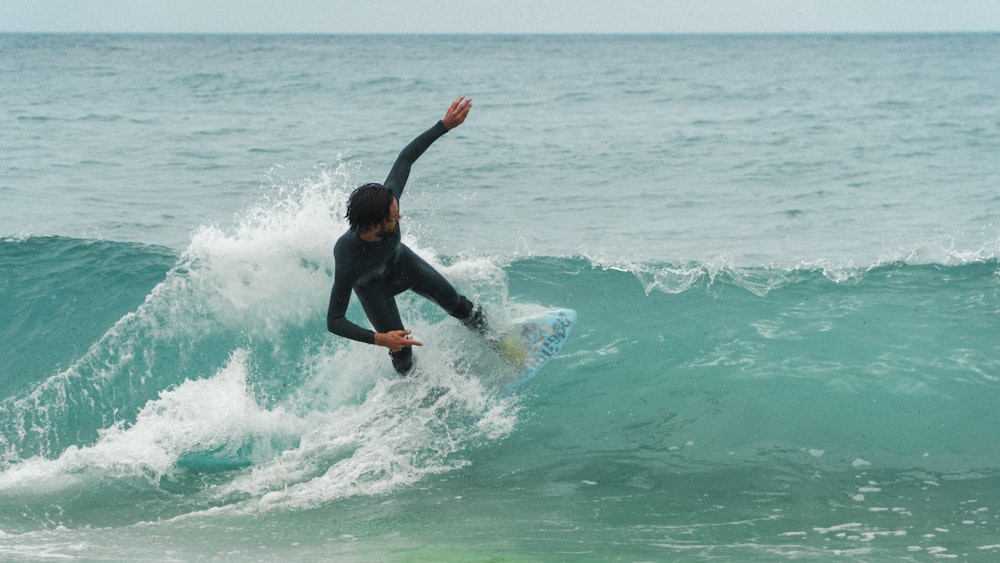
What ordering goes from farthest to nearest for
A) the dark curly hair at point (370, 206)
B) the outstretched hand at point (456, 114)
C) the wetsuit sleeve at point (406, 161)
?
the outstretched hand at point (456, 114), the wetsuit sleeve at point (406, 161), the dark curly hair at point (370, 206)

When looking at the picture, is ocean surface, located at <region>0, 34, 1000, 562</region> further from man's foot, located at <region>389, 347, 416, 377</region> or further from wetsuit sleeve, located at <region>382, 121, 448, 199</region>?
wetsuit sleeve, located at <region>382, 121, 448, 199</region>

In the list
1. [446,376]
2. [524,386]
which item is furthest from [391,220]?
[524,386]

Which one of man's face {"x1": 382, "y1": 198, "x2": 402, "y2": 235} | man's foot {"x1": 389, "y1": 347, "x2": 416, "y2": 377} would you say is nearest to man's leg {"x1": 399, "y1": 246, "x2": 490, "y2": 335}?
man's foot {"x1": 389, "y1": 347, "x2": 416, "y2": 377}

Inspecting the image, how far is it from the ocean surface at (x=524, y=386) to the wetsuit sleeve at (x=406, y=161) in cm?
163

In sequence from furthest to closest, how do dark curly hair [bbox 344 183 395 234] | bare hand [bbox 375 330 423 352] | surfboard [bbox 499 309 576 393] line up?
surfboard [bbox 499 309 576 393]
bare hand [bbox 375 330 423 352]
dark curly hair [bbox 344 183 395 234]

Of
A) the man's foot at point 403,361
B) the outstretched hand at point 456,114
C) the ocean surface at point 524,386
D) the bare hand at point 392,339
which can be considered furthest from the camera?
the man's foot at point 403,361

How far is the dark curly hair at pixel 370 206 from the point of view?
4.97 m

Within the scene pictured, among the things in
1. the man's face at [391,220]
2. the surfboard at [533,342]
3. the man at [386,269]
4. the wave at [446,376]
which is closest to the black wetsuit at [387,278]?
the man at [386,269]

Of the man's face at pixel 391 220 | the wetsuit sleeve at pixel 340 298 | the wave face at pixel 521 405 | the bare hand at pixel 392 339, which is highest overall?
the man's face at pixel 391 220

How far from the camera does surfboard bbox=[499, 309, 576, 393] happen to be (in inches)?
273

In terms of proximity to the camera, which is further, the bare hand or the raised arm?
the raised arm

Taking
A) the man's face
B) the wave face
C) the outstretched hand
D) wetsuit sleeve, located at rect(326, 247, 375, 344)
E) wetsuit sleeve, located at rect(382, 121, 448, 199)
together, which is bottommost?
the wave face

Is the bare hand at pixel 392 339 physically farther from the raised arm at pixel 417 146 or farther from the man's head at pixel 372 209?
the raised arm at pixel 417 146

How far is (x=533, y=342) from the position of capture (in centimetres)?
711
